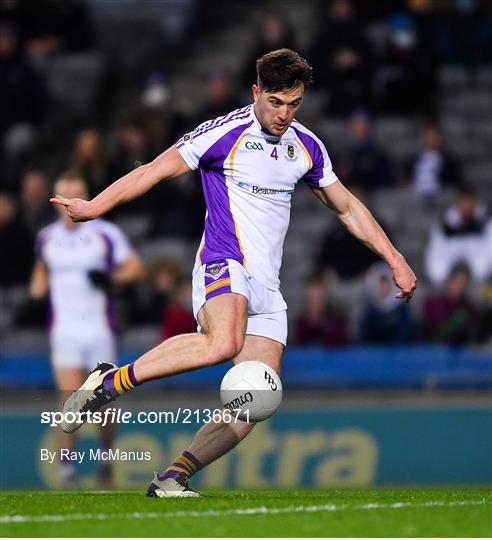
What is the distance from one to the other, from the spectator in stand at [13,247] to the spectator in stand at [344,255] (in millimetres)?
3247

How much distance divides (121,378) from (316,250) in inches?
336

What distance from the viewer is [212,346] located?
8406mm

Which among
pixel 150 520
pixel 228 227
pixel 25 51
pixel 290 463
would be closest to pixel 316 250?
pixel 290 463

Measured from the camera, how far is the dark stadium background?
13.9m

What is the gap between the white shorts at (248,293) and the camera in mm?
8711

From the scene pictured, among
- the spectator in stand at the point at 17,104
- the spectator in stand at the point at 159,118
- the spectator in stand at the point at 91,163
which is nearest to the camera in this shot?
the spectator in stand at the point at 91,163

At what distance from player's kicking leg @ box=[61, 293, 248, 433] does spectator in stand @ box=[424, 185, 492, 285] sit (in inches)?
296

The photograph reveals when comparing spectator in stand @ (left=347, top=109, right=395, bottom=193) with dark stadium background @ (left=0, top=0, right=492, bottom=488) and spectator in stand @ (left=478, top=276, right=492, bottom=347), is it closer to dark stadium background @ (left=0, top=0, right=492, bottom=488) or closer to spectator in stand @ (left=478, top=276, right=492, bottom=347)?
dark stadium background @ (left=0, top=0, right=492, bottom=488)

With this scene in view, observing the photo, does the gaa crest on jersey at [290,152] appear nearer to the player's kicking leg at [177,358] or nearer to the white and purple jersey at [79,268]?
the player's kicking leg at [177,358]

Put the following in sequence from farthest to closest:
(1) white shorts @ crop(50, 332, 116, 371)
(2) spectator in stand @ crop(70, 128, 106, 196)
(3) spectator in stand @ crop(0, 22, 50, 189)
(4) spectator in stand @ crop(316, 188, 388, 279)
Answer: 1. (3) spectator in stand @ crop(0, 22, 50, 189)
2. (2) spectator in stand @ crop(70, 128, 106, 196)
3. (4) spectator in stand @ crop(316, 188, 388, 279)
4. (1) white shorts @ crop(50, 332, 116, 371)

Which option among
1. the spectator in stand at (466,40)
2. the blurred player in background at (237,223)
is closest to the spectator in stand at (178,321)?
the blurred player in background at (237,223)

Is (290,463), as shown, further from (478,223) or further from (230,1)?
(230,1)

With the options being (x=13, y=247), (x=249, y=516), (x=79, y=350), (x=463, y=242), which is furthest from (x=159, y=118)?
(x=249, y=516)

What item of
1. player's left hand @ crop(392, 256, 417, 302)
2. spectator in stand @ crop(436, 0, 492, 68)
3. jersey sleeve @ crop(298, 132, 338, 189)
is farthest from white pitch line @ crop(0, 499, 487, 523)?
spectator in stand @ crop(436, 0, 492, 68)
